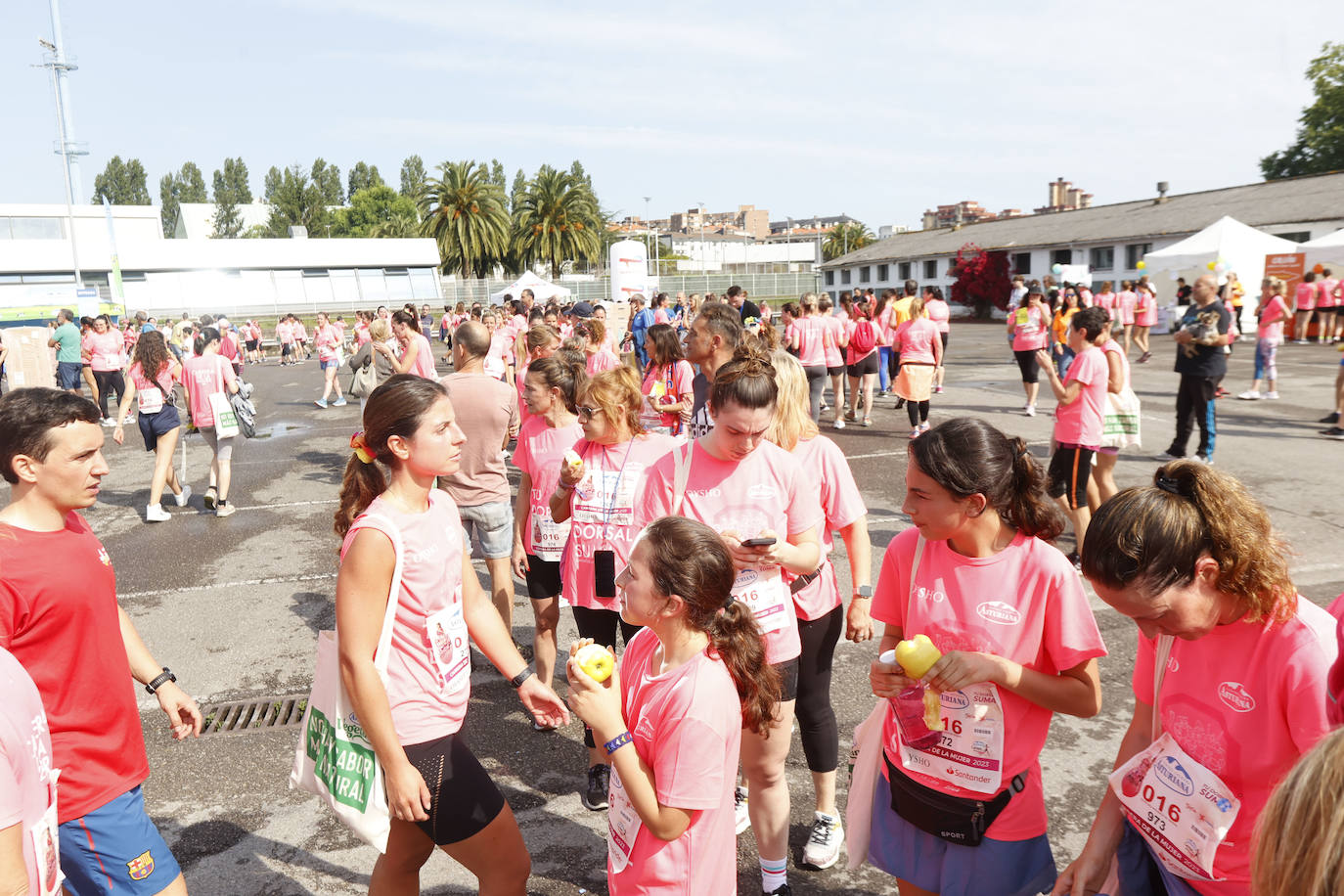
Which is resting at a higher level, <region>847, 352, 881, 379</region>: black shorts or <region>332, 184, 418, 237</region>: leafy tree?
<region>332, 184, 418, 237</region>: leafy tree

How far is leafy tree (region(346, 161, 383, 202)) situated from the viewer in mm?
106125

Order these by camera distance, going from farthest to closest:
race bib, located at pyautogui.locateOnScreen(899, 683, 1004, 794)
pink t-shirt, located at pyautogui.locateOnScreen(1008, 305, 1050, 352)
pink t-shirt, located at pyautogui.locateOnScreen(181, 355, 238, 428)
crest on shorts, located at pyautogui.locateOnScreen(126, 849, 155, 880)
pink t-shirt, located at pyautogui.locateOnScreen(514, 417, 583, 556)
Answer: pink t-shirt, located at pyautogui.locateOnScreen(1008, 305, 1050, 352) → pink t-shirt, located at pyautogui.locateOnScreen(181, 355, 238, 428) → pink t-shirt, located at pyautogui.locateOnScreen(514, 417, 583, 556) → crest on shorts, located at pyautogui.locateOnScreen(126, 849, 155, 880) → race bib, located at pyautogui.locateOnScreen(899, 683, 1004, 794)

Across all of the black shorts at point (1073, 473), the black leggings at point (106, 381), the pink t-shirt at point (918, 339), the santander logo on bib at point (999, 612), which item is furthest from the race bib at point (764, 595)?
the black leggings at point (106, 381)

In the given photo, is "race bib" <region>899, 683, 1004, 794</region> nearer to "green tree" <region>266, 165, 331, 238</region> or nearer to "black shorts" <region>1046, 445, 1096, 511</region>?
"black shorts" <region>1046, 445, 1096, 511</region>

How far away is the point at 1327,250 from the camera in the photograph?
80.9ft

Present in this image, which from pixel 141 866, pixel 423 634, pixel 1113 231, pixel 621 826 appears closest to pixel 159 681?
pixel 141 866

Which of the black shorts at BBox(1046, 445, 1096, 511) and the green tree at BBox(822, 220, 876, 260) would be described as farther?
the green tree at BBox(822, 220, 876, 260)

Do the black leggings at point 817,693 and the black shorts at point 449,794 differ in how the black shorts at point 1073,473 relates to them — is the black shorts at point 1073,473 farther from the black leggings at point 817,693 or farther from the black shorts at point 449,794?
the black shorts at point 449,794

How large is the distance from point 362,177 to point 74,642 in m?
118

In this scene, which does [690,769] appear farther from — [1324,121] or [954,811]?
[1324,121]

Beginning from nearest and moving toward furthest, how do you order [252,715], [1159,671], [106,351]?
[1159,671], [252,715], [106,351]

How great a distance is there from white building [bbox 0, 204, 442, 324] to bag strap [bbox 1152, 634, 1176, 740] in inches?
2055

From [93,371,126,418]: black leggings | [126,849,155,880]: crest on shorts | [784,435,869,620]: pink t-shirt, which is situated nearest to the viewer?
[126,849,155,880]: crest on shorts

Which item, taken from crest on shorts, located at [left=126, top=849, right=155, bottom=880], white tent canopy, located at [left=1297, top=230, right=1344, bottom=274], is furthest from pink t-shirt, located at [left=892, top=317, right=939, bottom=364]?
white tent canopy, located at [left=1297, top=230, right=1344, bottom=274]
